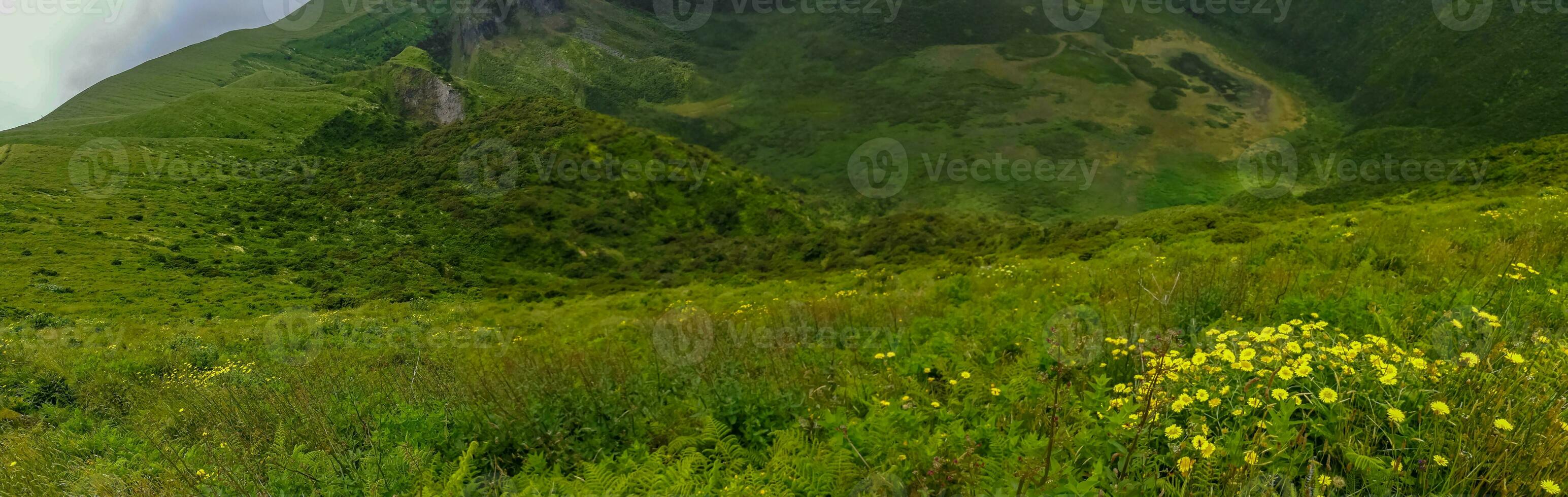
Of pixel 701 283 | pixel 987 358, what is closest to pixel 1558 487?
pixel 987 358

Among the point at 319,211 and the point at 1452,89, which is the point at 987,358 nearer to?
the point at 319,211
